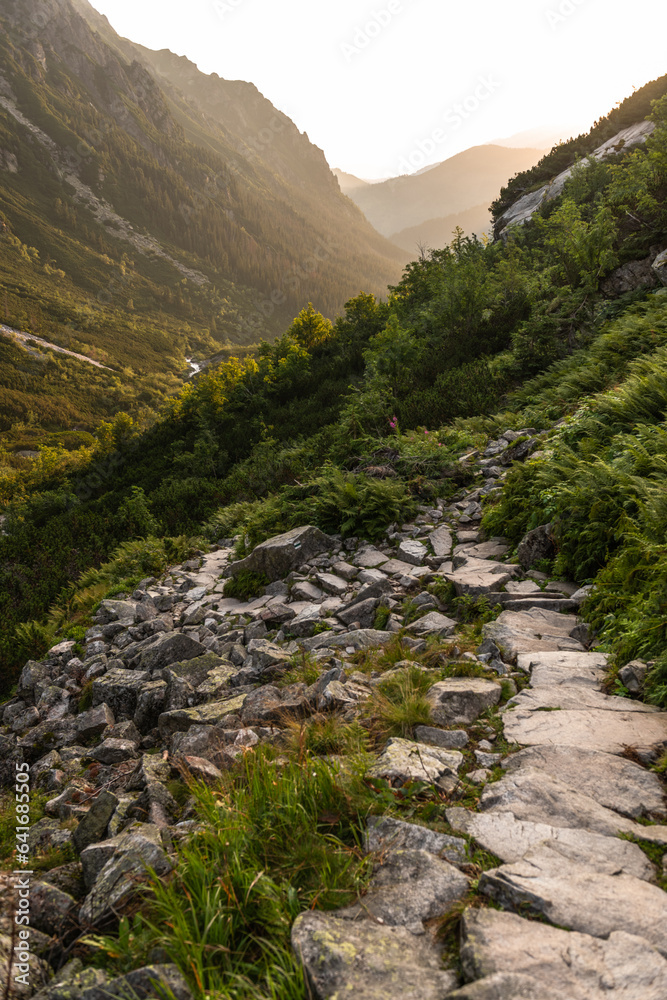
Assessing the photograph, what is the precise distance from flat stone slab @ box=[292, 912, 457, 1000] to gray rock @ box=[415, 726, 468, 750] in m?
1.28

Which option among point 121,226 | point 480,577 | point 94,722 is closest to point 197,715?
point 94,722

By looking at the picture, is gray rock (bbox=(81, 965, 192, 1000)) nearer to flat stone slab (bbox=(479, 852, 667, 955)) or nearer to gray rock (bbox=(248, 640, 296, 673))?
flat stone slab (bbox=(479, 852, 667, 955))

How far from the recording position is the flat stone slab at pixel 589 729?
8.67 ft

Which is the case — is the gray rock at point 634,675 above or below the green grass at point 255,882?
below

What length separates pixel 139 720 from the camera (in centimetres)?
470

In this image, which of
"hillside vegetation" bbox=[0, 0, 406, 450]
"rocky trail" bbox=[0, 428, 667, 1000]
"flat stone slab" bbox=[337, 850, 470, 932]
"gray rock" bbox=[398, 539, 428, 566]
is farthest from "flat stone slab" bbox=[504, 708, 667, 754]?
"hillside vegetation" bbox=[0, 0, 406, 450]

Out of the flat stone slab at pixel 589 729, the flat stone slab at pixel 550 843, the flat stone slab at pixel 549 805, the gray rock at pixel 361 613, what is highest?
the flat stone slab at pixel 550 843

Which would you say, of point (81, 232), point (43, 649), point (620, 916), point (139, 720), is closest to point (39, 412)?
point (43, 649)

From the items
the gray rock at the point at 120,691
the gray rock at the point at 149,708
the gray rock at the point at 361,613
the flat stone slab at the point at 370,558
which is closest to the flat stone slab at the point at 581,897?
the gray rock at the point at 361,613

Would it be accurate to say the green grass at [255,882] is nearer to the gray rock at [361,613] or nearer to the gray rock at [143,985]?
the gray rock at [143,985]

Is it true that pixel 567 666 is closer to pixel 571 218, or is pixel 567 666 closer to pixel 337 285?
pixel 571 218

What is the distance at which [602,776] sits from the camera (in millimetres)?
2414

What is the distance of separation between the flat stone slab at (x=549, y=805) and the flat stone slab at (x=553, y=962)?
0.67m

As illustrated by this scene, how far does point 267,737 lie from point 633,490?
4.30 metres
